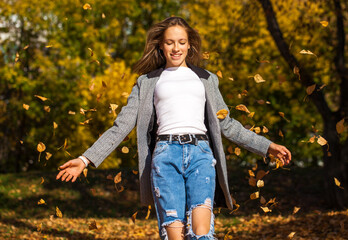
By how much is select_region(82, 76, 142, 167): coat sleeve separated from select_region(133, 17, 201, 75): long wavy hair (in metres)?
0.27

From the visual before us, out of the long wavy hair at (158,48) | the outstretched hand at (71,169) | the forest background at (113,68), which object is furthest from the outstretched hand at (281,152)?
the forest background at (113,68)

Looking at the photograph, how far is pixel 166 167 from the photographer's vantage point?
3152 mm

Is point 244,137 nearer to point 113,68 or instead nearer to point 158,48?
point 158,48

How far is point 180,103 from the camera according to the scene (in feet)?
10.9

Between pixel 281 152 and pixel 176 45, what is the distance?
1118mm

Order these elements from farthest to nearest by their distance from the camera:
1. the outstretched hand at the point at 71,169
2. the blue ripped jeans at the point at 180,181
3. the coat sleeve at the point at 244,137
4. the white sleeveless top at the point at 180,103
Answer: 1. the coat sleeve at the point at 244,137
2. the white sleeveless top at the point at 180,103
3. the blue ripped jeans at the point at 180,181
4. the outstretched hand at the point at 71,169

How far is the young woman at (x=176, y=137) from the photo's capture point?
3127 millimetres

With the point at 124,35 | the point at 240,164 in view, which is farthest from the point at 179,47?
the point at 124,35

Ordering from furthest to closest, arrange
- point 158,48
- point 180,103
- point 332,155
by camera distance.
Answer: point 332,155, point 158,48, point 180,103

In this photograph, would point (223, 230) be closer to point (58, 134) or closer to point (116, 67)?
point (116, 67)

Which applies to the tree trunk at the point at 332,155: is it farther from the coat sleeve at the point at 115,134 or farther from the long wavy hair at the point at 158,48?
the coat sleeve at the point at 115,134

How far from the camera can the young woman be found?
3127 mm

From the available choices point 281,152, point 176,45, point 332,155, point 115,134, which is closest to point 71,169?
point 115,134

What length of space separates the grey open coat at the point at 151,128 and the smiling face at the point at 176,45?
0.47 feet
